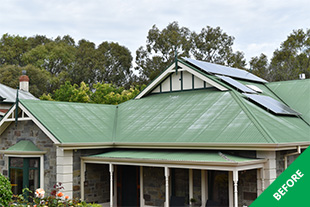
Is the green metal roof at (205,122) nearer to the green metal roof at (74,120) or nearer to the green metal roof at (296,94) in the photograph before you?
the green metal roof at (74,120)

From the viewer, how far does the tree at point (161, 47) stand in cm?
4603

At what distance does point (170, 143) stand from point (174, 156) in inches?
26.0

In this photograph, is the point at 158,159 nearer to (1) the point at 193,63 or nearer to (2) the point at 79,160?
(2) the point at 79,160

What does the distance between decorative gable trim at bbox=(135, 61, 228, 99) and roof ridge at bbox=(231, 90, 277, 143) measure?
1.10 meters

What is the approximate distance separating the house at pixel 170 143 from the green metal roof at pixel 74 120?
51 mm

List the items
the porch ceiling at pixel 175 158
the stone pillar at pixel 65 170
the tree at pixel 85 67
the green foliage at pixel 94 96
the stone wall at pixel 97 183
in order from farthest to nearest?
the tree at pixel 85 67
the green foliage at pixel 94 96
the stone wall at pixel 97 183
the stone pillar at pixel 65 170
the porch ceiling at pixel 175 158

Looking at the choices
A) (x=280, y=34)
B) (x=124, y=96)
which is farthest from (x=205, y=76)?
(x=280, y=34)

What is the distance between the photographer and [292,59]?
4384cm

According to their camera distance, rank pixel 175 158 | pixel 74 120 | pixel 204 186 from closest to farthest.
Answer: pixel 175 158, pixel 204 186, pixel 74 120

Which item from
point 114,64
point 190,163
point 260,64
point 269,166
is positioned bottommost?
point 269,166

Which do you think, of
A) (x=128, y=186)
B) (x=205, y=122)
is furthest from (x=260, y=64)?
(x=128, y=186)

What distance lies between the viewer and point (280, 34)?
47.9 metres

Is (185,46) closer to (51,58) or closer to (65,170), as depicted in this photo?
(51,58)

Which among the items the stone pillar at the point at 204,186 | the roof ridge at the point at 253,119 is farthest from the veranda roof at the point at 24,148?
the roof ridge at the point at 253,119
